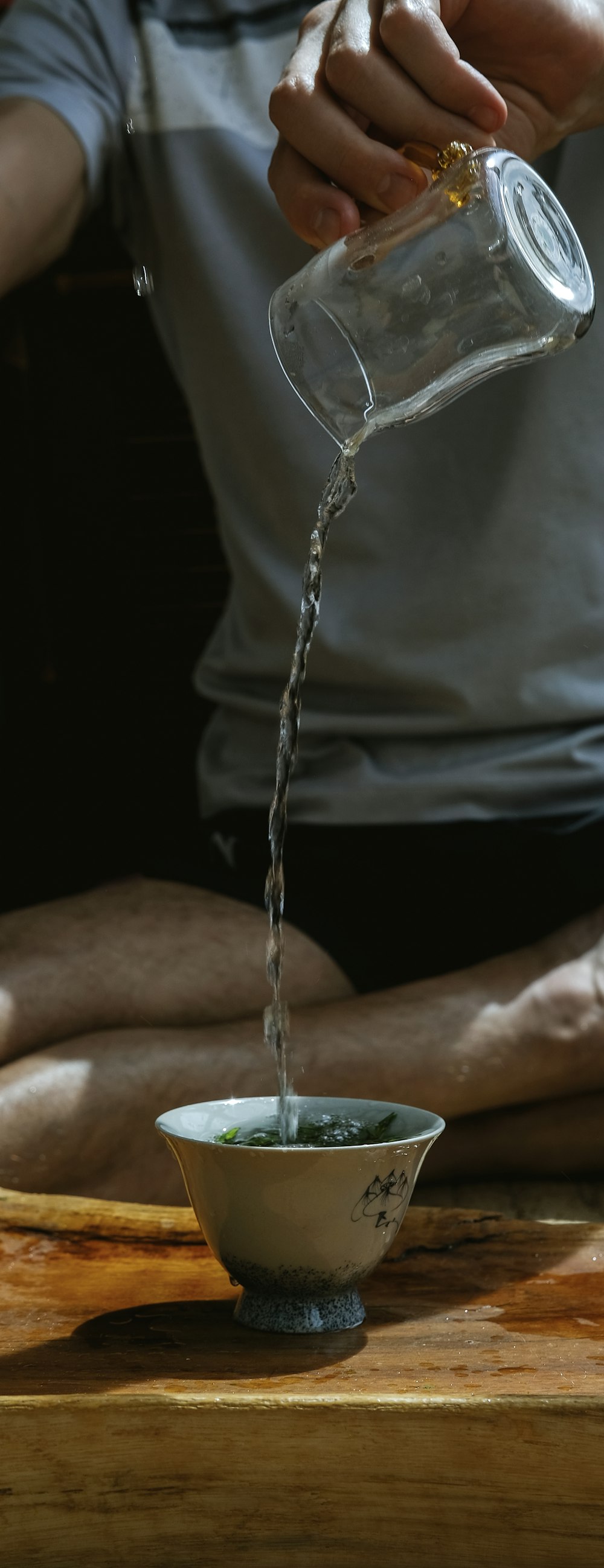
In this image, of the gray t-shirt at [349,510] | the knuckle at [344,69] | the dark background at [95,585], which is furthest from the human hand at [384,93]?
the dark background at [95,585]

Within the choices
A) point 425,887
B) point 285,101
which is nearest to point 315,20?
point 285,101

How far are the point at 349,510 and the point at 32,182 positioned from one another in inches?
15.0

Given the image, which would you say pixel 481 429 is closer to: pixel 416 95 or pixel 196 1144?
pixel 416 95

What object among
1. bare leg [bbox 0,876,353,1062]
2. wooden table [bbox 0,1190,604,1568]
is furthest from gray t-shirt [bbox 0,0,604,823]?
wooden table [bbox 0,1190,604,1568]

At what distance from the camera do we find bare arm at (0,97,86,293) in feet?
3.67

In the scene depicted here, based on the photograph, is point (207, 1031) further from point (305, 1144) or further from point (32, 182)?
point (32, 182)

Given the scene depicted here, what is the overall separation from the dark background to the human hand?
1.08m

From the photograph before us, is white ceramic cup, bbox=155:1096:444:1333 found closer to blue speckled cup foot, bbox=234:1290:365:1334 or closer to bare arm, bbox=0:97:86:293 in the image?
blue speckled cup foot, bbox=234:1290:365:1334

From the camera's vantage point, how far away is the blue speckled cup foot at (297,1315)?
612 millimetres

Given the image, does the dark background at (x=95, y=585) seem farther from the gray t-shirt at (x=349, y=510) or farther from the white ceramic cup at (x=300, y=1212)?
the white ceramic cup at (x=300, y=1212)

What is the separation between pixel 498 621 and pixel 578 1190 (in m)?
0.47

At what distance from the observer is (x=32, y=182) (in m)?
1.13

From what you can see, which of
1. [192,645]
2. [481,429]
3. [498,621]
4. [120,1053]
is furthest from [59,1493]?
[192,645]

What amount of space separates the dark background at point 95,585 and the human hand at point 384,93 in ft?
3.55
